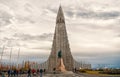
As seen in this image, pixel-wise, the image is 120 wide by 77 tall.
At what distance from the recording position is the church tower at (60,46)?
428 ft

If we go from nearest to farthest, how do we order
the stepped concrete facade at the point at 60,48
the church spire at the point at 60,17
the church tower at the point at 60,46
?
1. the church tower at the point at 60,46
2. the stepped concrete facade at the point at 60,48
3. the church spire at the point at 60,17

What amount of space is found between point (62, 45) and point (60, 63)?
194 feet

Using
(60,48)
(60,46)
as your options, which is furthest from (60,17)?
(60,48)

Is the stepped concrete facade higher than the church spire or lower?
lower

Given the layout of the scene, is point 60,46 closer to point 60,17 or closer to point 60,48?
point 60,48

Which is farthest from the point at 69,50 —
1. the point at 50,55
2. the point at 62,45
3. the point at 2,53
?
the point at 2,53

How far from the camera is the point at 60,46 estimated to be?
5241 inches

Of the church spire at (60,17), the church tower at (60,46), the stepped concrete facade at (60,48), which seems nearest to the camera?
the church tower at (60,46)

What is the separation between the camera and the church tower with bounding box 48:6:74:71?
428 ft

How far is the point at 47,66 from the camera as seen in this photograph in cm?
13500

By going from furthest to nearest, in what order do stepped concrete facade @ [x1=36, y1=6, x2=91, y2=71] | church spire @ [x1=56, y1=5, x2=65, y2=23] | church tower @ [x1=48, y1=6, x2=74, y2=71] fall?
1. church spire @ [x1=56, y1=5, x2=65, y2=23]
2. stepped concrete facade @ [x1=36, y1=6, x2=91, y2=71]
3. church tower @ [x1=48, y1=6, x2=74, y2=71]

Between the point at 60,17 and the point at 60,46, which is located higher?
the point at 60,17

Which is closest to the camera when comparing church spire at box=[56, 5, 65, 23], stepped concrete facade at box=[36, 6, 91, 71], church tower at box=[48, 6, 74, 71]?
church tower at box=[48, 6, 74, 71]

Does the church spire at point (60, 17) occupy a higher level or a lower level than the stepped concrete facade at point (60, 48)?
higher
